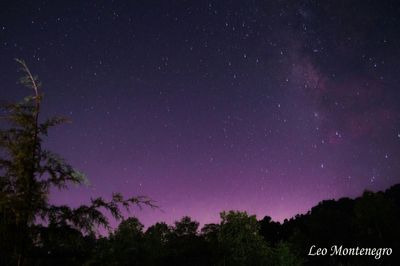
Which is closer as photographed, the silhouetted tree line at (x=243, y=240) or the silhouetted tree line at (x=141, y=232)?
the silhouetted tree line at (x=141, y=232)

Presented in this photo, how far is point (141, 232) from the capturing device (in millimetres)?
54812

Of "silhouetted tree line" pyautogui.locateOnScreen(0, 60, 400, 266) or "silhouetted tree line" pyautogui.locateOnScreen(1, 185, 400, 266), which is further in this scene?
"silhouetted tree line" pyautogui.locateOnScreen(1, 185, 400, 266)

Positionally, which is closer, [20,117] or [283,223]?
[20,117]

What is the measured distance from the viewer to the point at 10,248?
9.08m

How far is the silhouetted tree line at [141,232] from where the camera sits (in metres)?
9.38

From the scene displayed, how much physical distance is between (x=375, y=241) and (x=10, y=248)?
60.3 meters

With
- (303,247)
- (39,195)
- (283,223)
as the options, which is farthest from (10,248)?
(283,223)

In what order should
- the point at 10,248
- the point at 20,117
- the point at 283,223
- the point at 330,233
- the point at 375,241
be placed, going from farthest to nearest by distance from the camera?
the point at 283,223
the point at 330,233
the point at 375,241
the point at 20,117
the point at 10,248

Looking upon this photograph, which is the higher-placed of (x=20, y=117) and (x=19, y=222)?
(x=20, y=117)

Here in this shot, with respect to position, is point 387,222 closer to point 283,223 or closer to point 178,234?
point 178,234

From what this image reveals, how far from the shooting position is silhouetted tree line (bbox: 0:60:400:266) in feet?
30.8

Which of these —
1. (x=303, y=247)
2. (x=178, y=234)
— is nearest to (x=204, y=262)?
(x=178, y=234)

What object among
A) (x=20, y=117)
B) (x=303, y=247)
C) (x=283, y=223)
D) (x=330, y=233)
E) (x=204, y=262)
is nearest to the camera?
(x=20, y=117)

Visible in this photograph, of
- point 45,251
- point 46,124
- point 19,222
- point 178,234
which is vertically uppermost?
point 178,234
